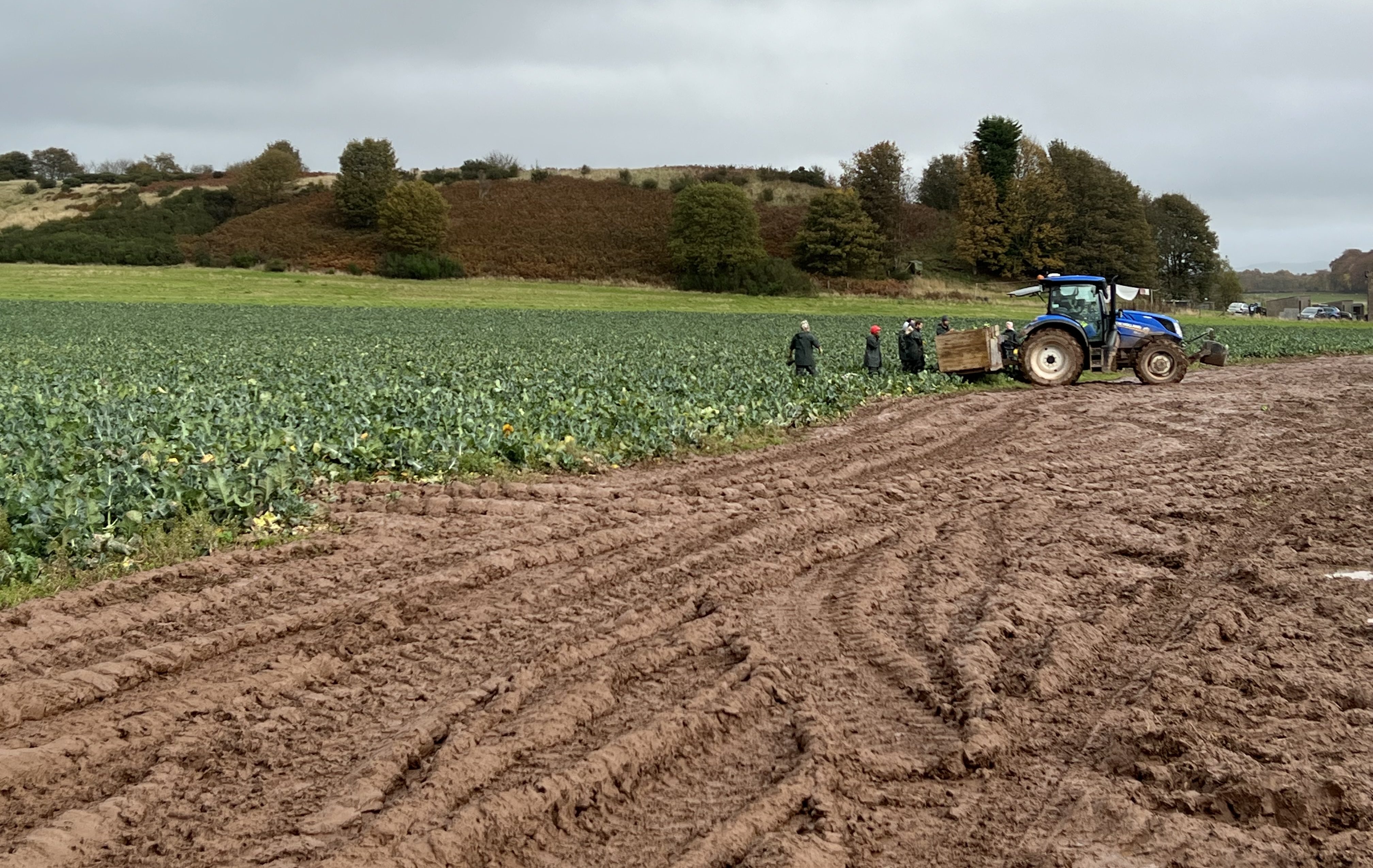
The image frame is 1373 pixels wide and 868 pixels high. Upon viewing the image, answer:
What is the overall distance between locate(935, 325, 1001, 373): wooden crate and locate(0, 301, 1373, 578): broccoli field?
1.50ft

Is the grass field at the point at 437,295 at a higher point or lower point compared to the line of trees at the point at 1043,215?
lower

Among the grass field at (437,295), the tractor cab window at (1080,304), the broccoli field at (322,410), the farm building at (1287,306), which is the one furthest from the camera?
the farm building at (1287,306)

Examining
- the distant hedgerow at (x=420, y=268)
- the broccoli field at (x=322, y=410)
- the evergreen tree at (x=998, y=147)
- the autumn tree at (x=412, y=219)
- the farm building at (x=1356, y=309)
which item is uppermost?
the evergreen tree at (x=998, y=147)

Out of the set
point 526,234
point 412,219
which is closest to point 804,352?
point 412,219

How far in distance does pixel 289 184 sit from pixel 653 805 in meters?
92.3

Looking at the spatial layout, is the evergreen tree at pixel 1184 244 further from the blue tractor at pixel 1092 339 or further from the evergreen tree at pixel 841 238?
the blue tractor at pixel 1092 339

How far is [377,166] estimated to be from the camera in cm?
7694

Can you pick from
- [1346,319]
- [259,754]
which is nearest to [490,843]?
[259,754]

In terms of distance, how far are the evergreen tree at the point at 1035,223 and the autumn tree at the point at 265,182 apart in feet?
186

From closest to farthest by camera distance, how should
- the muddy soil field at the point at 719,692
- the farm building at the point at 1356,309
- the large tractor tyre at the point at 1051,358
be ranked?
1. the muddy soil field at the point at 719,692
2. the large tractor tyre at the point at 1051,358
3. the farm building at the point at 1356,309

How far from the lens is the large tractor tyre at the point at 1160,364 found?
20.7 m

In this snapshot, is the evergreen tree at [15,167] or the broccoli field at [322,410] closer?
the broccoli field at [322,410]

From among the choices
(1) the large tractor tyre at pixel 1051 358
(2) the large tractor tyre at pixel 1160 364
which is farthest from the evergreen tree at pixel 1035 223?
(1) the large tractor tyre at pixel 1051 358

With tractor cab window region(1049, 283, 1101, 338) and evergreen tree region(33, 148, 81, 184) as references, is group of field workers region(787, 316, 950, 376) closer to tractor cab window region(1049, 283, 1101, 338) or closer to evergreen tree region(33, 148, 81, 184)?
tractor cab window region(1049, 283, 1101, 338)
